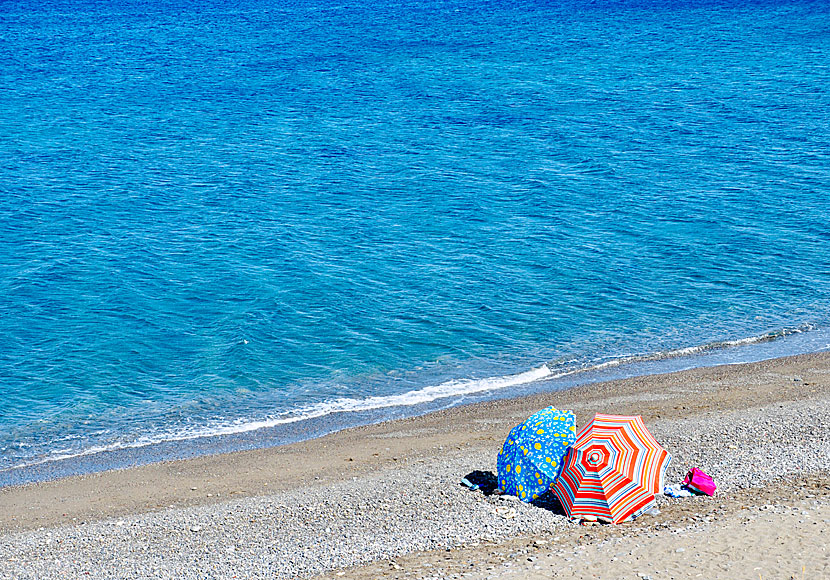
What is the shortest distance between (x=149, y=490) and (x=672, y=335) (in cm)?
1424

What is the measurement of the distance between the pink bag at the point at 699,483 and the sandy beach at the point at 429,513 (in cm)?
26

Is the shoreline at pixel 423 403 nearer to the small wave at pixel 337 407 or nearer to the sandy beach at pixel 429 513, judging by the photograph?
the small wave at pixel 337 407

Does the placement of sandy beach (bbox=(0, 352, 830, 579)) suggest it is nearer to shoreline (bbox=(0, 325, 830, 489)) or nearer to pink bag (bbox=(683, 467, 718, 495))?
pink bag (bbox=(683, 467, 718, 495))

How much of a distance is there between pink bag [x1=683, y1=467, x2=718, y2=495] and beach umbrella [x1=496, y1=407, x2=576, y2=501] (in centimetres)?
185

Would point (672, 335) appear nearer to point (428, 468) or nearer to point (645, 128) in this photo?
point (428, 468)

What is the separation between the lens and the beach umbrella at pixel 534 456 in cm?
1366

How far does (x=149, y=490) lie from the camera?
16469 millimetres

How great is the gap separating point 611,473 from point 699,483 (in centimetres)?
167

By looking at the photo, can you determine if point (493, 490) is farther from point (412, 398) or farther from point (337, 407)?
point (337, 407)

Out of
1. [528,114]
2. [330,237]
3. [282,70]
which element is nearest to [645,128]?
[528,114]

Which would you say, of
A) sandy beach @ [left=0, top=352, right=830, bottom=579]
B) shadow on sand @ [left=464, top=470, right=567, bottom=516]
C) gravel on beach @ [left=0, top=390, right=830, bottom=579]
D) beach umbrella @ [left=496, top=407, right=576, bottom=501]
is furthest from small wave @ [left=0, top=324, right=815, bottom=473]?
beach umbrella @ [left=496, top=407, right=576, bottom=501]

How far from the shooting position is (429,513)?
44.9ft

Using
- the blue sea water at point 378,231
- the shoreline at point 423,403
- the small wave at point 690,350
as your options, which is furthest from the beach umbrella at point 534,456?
the small wave at point 690,350

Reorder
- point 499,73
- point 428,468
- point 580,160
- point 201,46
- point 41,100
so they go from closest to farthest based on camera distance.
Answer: point 428,468
point 580,160
point 41,100
point 499,73
point 201,46
